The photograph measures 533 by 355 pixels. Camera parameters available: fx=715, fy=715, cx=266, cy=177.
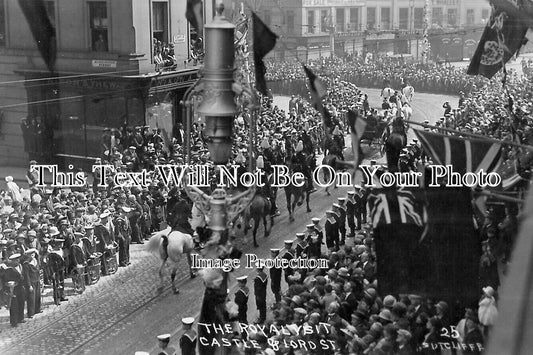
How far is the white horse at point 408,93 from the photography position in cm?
1441

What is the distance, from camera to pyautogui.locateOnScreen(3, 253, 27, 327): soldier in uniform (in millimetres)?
10180

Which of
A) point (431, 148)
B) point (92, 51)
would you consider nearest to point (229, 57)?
point (431, 148)

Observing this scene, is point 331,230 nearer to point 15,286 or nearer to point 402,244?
point 402,244

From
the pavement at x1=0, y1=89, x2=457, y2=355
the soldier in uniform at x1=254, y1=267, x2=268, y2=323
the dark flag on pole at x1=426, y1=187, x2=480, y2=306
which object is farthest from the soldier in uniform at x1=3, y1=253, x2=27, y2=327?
the dark flag on pole at x1=426, y1=187, x2=480, y2=306

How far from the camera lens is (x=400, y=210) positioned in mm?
8070

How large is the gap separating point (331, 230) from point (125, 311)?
3.40 metres

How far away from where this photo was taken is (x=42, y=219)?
11.5 meters

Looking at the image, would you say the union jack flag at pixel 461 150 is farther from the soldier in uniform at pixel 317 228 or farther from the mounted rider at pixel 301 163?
the mounted rider at pixel 301 163

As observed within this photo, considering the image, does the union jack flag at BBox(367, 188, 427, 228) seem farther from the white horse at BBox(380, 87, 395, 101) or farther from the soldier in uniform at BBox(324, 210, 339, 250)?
the white horse at BBox(380, 87, 395, 101)

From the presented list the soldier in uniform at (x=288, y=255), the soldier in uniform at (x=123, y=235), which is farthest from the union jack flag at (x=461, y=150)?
the soldier in uniform at (x=123, y=235)

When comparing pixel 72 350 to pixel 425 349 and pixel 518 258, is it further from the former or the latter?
pixel 518 258

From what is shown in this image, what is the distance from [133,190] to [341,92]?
4253mm

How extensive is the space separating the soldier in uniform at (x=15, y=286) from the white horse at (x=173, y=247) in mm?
2068

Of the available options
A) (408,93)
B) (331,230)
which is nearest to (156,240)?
(331,230)
